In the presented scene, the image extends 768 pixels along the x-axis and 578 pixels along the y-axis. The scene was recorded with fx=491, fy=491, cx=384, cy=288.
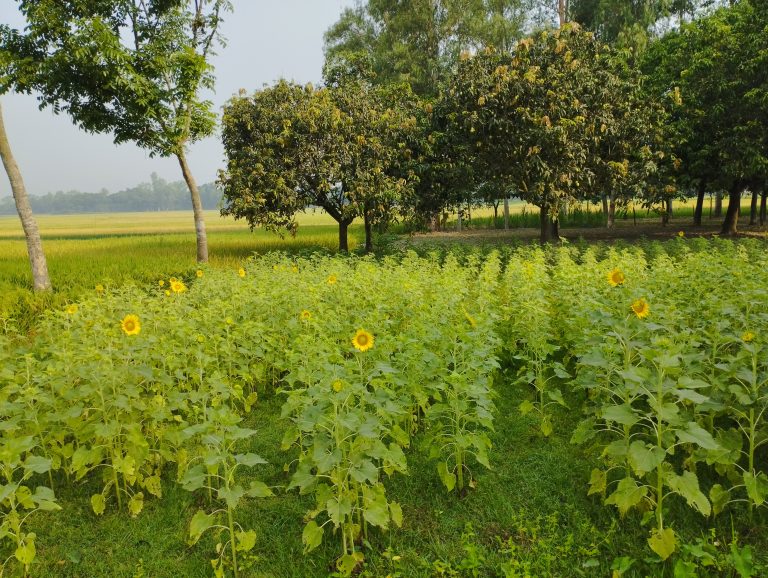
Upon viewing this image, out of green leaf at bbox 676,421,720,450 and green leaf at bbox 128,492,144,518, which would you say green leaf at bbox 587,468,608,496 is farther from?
green leaf at bbox 128,492,144,518

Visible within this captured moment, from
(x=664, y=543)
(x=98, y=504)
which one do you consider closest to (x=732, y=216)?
(x=664, y=543)

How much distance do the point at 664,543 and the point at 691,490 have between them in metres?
0.33

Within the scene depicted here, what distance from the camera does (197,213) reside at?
1559 centimetres

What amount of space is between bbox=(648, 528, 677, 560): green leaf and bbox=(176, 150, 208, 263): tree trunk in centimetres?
1411

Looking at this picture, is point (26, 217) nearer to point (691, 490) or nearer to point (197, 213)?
point (197, 213)

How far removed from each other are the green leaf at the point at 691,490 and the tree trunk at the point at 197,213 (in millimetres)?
14116

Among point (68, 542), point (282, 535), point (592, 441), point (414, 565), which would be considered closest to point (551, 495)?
point (592, 441)

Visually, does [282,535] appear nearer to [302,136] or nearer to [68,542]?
[68,542]

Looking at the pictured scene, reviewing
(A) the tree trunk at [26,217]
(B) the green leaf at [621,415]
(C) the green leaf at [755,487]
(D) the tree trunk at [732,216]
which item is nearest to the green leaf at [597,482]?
(B) the green leaf at [621,415]

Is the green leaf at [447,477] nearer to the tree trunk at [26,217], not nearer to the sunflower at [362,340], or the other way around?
the sunflower at [362,340]

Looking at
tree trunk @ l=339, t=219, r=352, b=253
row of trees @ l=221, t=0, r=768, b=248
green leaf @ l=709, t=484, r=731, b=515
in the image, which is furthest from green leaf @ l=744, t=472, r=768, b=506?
tree trunk @ l=339, t=219, r=352, b=253

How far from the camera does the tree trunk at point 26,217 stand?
10.1m

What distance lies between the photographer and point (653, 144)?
1731 centimetres

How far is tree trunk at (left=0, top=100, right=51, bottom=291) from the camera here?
10.1 metres
